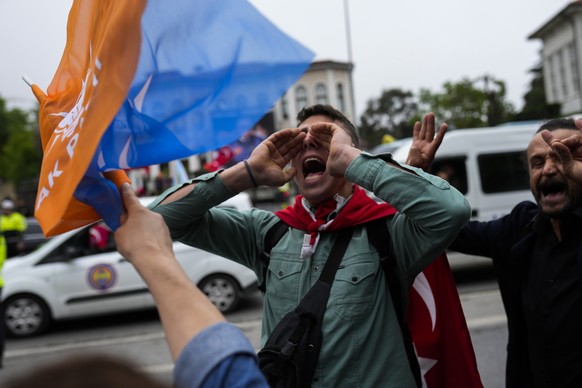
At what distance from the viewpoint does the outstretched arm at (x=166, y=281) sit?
1.03 m

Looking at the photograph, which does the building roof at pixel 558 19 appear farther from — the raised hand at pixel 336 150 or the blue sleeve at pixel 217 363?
the blue sleeve at pixel 217 363

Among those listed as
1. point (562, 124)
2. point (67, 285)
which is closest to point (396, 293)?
point (562, 124)

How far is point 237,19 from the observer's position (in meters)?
1.73

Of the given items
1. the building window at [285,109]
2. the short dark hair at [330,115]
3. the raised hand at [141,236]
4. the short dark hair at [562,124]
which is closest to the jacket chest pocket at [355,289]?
the short dark hair at [330,115]

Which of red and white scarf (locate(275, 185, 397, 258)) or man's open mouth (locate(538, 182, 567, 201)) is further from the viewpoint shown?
man's open mouth (locate(538, 182, 567, 201))

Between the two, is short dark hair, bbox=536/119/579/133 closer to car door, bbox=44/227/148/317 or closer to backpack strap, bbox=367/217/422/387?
backpack strap, bbox=367/217/422/387

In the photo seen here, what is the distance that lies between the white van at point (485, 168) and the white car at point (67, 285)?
189 inches

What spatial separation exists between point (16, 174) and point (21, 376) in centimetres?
4633

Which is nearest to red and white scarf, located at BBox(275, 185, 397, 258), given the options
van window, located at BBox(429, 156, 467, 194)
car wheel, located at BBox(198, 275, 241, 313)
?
car wheel, located at BBox(198, 275, 241, 313)

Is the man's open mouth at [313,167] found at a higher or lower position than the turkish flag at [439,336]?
higher

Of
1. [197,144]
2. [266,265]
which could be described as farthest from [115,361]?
[266,265]

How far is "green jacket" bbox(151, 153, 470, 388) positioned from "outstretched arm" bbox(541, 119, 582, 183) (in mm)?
593

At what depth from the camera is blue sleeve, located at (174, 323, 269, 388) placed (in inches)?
37.4

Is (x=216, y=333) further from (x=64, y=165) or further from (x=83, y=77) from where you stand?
(x=83, y=77)
